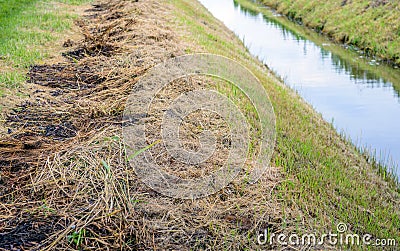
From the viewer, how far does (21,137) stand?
17.0ft

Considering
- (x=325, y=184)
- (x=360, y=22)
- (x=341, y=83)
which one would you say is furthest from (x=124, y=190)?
(x=360, y=22)

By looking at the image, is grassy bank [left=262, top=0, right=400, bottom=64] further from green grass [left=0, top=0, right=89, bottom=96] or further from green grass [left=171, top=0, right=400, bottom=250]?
green grass [left=0, top=0, right=89, bottom=96]

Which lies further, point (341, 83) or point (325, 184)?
point (341, 83)

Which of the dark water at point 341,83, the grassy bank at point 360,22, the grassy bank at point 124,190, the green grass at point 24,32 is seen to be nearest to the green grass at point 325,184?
the grassy bank at point 124,190

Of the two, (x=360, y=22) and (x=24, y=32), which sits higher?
(x=360, y=22)

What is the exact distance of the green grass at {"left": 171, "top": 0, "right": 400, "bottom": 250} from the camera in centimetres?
473

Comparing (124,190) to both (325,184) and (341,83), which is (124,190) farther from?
(341,83)

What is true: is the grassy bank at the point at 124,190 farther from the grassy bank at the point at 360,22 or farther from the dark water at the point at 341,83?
the grassy bank at the point at 360,22

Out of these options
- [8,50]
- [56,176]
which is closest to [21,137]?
[56,176]

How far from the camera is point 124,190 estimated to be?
4367 millimetres

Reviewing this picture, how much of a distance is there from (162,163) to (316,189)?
174cm

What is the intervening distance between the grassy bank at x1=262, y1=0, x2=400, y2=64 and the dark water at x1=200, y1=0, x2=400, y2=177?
602mm

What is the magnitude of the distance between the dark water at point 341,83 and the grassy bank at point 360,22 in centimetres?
60

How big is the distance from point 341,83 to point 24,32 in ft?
25.4
